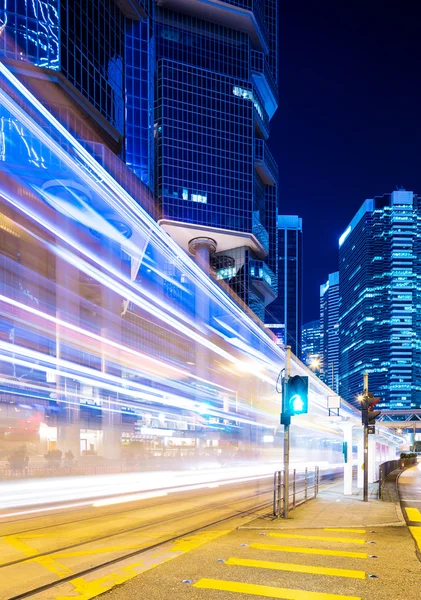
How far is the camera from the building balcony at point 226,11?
305 feet

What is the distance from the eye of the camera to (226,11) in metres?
93.6

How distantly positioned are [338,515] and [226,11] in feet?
315

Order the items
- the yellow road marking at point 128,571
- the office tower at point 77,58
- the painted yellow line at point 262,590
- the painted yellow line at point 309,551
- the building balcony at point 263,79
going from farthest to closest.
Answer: the building balcony at point 263,79
the office tower at point 77,58
the painted yellow line at point 309,551
the yellow road marking at point 128,571
the painted yellow line at point 262,590

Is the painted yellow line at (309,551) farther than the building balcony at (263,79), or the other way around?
the building balcony at (263,79)

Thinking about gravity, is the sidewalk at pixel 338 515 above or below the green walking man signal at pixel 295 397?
below

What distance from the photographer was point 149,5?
81.6m

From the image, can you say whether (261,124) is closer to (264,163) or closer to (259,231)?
(264,163)

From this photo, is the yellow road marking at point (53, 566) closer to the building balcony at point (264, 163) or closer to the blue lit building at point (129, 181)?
the blue lit building at point (129, 181)

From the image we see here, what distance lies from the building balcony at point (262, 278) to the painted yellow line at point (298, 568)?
85.3m

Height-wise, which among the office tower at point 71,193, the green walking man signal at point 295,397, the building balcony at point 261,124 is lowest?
the green walking man signal at point 295,397

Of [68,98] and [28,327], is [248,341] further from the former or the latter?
[68,98]

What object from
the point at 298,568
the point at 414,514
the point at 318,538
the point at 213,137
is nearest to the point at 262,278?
the point at 213,137

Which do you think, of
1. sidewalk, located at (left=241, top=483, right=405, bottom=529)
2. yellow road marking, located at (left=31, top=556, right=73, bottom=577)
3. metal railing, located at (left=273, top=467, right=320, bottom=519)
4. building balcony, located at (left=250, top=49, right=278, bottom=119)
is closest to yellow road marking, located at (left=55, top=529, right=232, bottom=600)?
yellow road marking, located at (left=31, top=556, right=73, bottom=577)

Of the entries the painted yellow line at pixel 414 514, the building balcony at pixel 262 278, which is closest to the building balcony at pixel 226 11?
the building balcony at pixel 262 278
